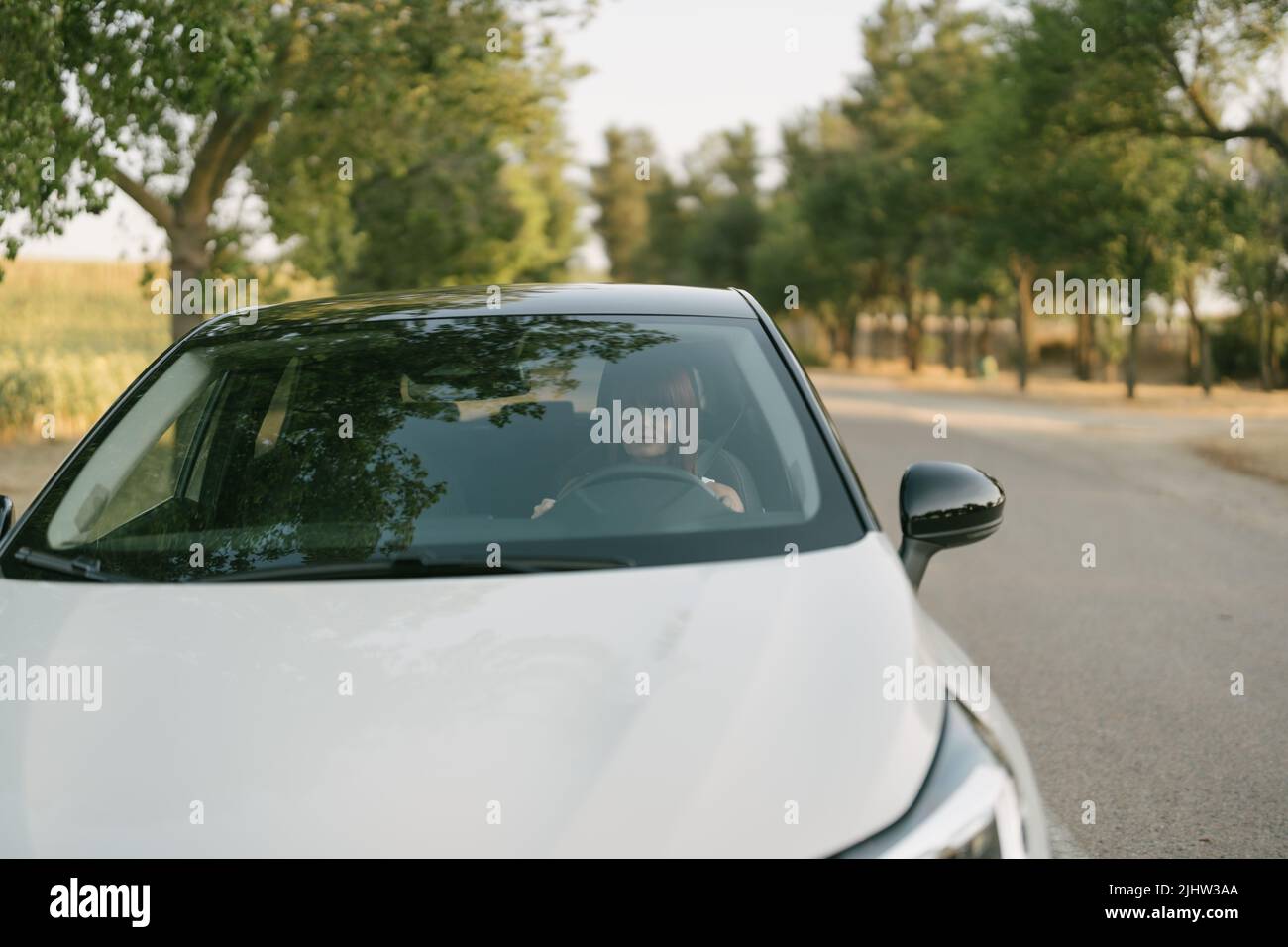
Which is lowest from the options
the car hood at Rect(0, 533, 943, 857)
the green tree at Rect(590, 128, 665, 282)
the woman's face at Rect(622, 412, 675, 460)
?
the car hood at Rect(0, 533, 943, 857)

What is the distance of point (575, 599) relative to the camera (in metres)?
2.59

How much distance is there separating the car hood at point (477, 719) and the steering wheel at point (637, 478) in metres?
0.45

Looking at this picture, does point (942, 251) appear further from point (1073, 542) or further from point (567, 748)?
point (567, 748)

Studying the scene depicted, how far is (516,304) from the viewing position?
382 cm

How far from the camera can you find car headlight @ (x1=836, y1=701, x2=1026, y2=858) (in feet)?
7.04

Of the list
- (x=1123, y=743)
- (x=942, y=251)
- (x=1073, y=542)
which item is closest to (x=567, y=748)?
(x=1123, y=743)

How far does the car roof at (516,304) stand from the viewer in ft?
12.3

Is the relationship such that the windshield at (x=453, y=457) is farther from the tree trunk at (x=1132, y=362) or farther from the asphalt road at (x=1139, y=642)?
the tree trunk at (x=1132, y=362)

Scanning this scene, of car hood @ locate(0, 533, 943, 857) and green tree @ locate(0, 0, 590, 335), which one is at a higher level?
green tree @ locate(0, 0, 590, 335)

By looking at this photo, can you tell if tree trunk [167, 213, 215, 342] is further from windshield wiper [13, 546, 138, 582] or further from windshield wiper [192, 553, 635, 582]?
windshield wiper [192, 553, 635, 582]

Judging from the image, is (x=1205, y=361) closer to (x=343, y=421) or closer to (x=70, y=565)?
(x=343, y=421)

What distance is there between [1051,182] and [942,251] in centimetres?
1855

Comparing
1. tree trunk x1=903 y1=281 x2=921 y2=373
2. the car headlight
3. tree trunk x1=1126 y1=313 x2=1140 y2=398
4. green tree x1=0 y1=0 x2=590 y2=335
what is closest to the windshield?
the car headlight

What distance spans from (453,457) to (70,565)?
861mm
